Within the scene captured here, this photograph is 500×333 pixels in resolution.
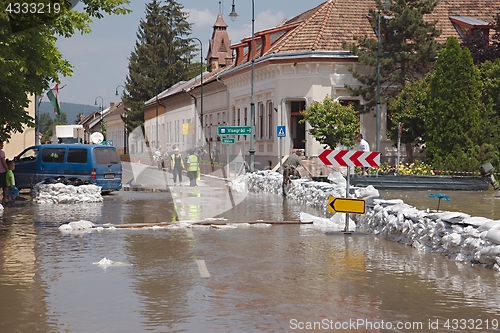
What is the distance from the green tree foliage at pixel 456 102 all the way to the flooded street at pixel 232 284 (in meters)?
22.0

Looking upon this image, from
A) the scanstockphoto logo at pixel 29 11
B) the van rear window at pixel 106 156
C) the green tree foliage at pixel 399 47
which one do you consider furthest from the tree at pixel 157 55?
the scanstockphoto logo at pixel 29 11

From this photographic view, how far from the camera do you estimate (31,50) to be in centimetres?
1920

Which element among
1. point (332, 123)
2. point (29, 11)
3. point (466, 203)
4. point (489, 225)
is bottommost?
point (466, 203)

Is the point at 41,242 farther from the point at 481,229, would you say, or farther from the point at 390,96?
the point at 390,96

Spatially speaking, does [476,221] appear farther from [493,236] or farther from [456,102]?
[456,102]

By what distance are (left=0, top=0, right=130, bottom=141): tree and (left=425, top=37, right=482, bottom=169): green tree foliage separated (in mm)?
19624

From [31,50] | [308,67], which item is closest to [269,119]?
[308,67]

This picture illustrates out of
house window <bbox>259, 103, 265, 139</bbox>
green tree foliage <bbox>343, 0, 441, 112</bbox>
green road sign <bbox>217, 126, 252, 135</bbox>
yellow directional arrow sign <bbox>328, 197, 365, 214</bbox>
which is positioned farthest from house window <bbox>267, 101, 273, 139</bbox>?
yellow directional arrow sign <bbox>328, 197, 365, 214</bbox>

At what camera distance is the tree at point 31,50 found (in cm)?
1734

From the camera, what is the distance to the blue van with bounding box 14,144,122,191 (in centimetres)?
2777

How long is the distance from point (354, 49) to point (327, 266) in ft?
115

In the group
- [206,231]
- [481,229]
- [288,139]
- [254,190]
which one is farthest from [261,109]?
[481,229]

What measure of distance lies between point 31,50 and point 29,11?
276 centimetres

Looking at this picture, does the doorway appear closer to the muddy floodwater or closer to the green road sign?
the green road sign
